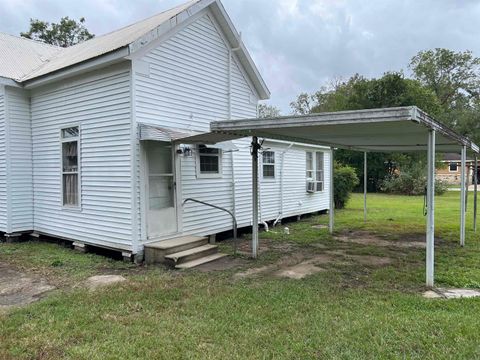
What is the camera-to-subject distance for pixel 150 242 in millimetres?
6906

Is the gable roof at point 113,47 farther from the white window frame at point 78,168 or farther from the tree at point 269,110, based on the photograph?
the tree at point 269,110

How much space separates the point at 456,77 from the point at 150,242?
43013 millimetres

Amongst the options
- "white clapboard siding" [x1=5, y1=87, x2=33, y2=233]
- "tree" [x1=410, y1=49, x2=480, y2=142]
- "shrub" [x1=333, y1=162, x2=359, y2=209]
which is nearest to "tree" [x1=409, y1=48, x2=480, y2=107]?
"tree" [x1=410, y1=49, x2=480, y2=142]

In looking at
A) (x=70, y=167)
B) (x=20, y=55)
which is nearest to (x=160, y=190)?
(x=70, y=167)

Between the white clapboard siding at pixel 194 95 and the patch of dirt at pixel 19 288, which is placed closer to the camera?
the patch of dirt at pixel 19 288

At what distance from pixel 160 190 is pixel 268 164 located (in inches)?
181

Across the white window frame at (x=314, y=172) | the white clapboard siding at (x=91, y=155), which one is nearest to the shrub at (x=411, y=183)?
the white window frame at (x=314, y=172)

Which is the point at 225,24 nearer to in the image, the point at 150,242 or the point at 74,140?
the point at 74,140

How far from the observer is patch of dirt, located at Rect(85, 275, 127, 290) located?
537 centimetres

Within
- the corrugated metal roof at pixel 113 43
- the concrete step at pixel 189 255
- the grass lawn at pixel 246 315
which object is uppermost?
the corrugated metal roof at pixel 113 43

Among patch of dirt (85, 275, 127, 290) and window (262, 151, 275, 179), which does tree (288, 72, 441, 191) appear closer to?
window (262, 151, 275, 179)

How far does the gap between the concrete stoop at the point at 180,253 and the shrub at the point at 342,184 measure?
10140mm

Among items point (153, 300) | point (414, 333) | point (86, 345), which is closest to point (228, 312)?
point (153, 300)

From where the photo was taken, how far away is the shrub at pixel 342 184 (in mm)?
16156
